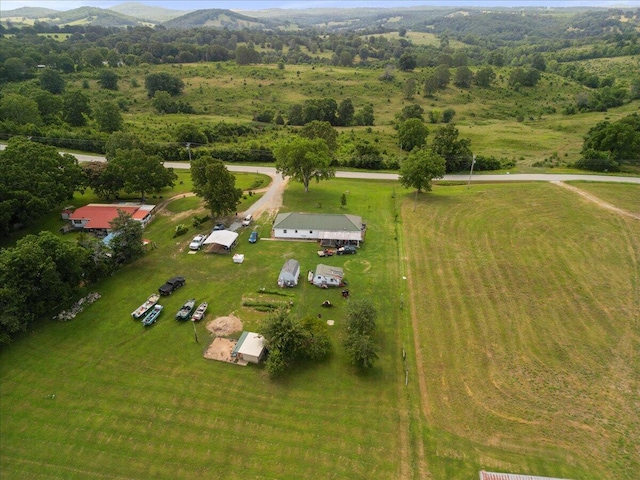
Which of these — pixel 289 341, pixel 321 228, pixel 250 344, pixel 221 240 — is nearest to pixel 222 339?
pixel 250 344

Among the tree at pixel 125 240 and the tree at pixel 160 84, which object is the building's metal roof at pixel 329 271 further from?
the tree at pixel 160 84

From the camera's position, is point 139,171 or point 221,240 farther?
point 139,171

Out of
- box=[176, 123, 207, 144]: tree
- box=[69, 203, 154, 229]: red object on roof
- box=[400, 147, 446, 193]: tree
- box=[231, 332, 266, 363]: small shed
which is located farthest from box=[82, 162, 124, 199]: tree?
box=[400, 147, 446, 193]: tree

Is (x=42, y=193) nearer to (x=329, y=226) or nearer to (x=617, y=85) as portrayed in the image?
(x=329, y=226)

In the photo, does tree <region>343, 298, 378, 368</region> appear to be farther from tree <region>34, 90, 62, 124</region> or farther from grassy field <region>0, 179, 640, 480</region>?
tree <region>34, 90, 62, 124</region>

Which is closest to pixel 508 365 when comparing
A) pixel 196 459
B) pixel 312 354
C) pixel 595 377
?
pixel 595 377

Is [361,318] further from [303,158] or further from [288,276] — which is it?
[303,158]
